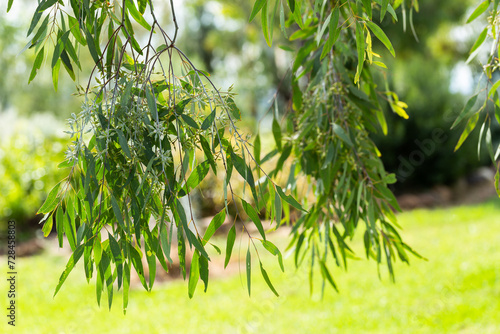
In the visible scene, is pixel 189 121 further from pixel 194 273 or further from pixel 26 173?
pixel 26 173

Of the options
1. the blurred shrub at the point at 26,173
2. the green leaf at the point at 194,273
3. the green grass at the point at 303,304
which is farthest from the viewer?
the blurred shrub at the point at 26,173

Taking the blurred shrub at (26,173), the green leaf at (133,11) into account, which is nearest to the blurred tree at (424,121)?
the blurred shrub at (26,173)

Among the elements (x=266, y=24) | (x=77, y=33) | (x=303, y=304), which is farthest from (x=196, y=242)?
(x=303, y=304)

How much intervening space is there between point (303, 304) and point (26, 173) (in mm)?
4754

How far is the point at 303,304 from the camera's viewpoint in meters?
3.71

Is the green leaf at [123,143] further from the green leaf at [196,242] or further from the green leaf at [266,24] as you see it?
the green leaf at [266,24]

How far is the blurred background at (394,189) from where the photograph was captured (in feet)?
11.3

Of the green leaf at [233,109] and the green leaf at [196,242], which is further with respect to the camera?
the green leaf at [233,109]

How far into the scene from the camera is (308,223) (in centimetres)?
200

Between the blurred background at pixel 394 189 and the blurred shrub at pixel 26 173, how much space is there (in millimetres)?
15

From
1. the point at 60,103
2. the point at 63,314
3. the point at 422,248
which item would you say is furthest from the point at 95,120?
the point at 60,103

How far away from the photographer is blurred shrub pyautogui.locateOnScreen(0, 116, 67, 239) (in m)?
6.54

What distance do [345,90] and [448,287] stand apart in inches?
99.7

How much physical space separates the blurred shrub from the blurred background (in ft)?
0.05
